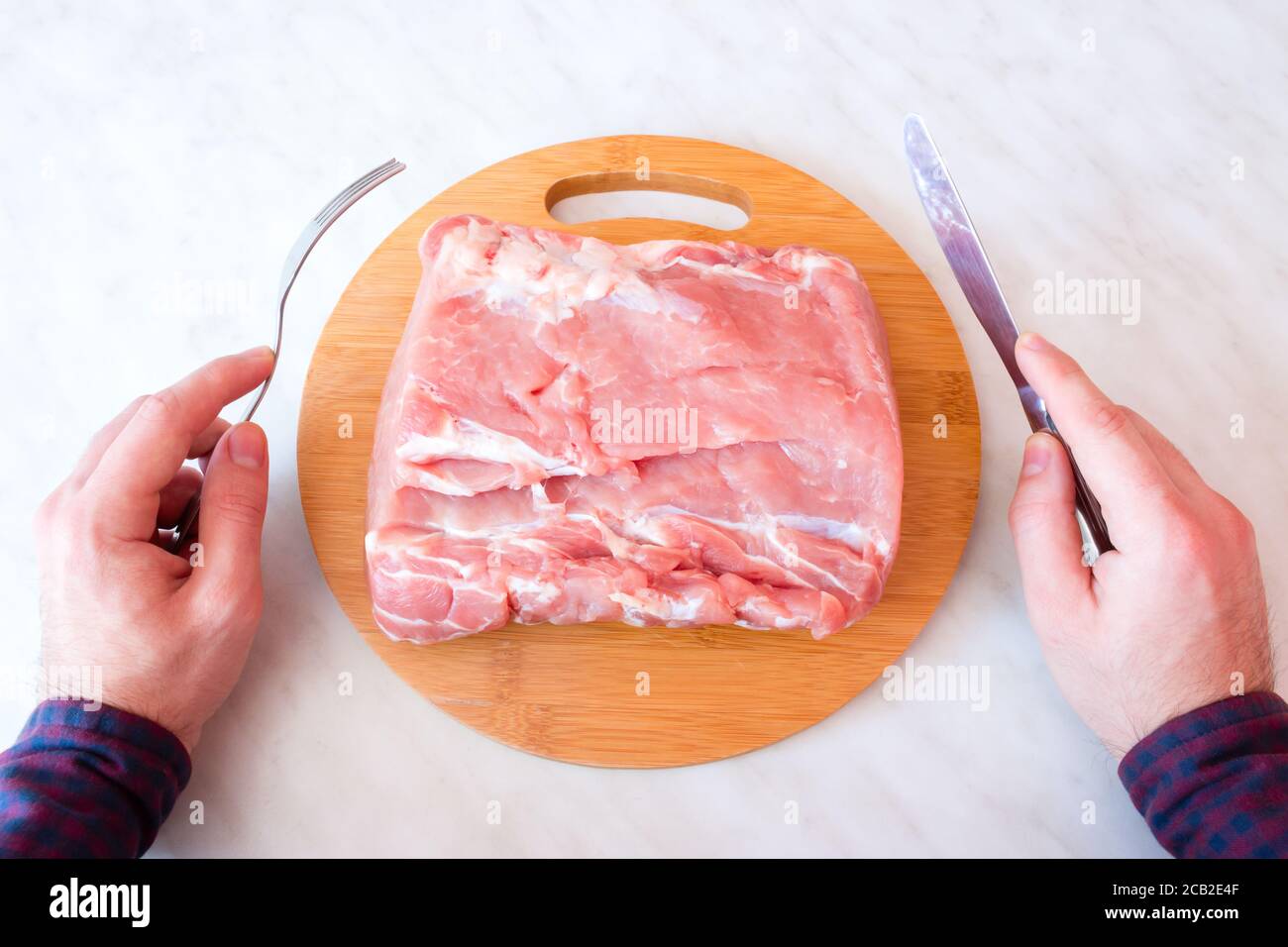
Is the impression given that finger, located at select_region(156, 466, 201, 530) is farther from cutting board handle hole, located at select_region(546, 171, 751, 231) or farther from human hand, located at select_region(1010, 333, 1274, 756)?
human hand, located at select_region(1010, 333, 1274, 756)

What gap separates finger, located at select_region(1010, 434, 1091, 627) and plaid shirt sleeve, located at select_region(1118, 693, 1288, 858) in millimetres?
432

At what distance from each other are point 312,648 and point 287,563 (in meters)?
0.28

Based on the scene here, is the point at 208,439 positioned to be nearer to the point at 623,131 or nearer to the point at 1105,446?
the point at 623,131

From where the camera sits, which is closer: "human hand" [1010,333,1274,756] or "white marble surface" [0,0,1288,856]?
"human hand" [1010,333,1274,756]

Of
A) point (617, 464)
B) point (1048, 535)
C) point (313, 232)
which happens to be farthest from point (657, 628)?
point (313, 232)

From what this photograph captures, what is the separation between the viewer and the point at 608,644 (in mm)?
2896

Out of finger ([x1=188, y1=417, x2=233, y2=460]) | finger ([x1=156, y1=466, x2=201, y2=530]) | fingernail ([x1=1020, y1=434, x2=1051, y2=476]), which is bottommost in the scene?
fingernail ([x1=1020, y1=434, x2=1051, y2=476])

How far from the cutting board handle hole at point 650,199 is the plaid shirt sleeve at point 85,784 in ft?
6.79

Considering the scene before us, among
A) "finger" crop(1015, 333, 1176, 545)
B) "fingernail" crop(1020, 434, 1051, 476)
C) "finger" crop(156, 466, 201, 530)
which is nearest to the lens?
"finger" crop(1015, 333, 1176, 545)

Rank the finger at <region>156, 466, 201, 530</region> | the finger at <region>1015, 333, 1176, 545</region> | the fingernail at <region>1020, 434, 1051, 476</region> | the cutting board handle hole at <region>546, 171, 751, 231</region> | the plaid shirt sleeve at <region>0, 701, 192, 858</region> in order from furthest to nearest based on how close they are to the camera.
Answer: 1. the cutting board handle hole at <region>546, 171, 751, 231</region>
2. the finger at <region>156, 466, 201, 530</region>
3. the fingernail at <region>1020, 434, 1051, 476</region>
4. the finger at <region>1015, 333, 1176, 545</region>
5. the plaid shirt sleeve at <region>0, 701, 192, 858</region>

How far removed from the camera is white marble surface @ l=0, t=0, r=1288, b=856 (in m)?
2.88

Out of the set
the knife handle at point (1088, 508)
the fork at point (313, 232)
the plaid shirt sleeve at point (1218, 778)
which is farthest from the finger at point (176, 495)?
the plaid shirt sleeve at point (1218, 778)

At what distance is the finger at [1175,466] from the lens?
275 cm

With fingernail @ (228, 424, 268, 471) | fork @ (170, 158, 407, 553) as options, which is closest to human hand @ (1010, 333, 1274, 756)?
fork @ (170, 158, 407, 553)
